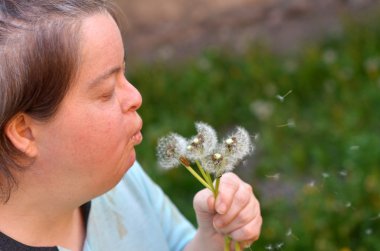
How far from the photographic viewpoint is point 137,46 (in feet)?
14.7

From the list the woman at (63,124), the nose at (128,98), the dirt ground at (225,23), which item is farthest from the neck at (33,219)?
the dirt ground at (225,23)

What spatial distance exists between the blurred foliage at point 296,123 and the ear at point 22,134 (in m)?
1.19

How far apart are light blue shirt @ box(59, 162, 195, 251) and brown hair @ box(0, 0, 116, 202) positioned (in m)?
0.36

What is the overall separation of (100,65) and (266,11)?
Result: 10.00 ft

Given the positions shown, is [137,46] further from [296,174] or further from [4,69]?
[4,69]

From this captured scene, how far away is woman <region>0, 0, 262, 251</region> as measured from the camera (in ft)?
4.44

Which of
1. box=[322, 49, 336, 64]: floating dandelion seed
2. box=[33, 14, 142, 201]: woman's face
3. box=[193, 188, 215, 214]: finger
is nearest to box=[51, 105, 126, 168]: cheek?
box=[33, 14, 142, 201]: woman's face

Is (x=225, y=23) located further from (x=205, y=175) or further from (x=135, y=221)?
(x=205, y=175)

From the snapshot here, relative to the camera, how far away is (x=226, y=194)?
149cm

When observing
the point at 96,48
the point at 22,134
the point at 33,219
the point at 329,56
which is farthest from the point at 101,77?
the point at 329,56

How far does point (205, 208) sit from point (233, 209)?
0.08 metres

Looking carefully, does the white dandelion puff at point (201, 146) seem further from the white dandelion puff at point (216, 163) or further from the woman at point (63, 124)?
the woman at point (63, 124)

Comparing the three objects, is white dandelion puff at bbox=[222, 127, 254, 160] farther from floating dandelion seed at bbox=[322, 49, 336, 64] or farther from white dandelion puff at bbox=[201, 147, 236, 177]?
floating dandelion seed at bbox=[322, 49, 336, 64]

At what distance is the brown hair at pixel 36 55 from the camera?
1.35 metres
